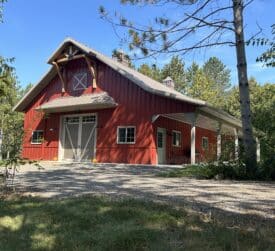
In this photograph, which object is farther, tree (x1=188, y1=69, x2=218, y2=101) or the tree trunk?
tree (x1=188, y1=69, x2=218, y2=101)

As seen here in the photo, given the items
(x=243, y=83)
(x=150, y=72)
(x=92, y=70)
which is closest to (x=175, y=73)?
(x=150, y=72)

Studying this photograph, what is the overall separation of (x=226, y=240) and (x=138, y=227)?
1.08 m

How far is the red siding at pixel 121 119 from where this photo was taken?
1894cm

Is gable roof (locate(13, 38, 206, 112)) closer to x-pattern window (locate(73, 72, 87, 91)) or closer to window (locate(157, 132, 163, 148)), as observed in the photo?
x-pattern window (locate(73, 72, 87, 91))

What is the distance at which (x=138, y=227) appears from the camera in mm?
4668

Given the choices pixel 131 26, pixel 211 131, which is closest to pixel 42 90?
pixel 211 131

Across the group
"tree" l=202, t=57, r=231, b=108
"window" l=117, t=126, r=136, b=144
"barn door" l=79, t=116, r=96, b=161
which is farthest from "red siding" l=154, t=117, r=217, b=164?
"tree" l=202, t=57, r=231, b=108

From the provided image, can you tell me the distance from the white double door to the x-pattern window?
1.66 metres

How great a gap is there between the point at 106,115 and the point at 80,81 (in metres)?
3.02

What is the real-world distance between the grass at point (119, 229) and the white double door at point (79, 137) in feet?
49.8

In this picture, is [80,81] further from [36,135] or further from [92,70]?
[36,135]

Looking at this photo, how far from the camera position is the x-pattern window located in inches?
868

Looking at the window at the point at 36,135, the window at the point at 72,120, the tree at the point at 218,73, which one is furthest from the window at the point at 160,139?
the tree at the point at 218,73

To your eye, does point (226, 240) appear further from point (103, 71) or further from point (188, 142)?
point (188, 142)
